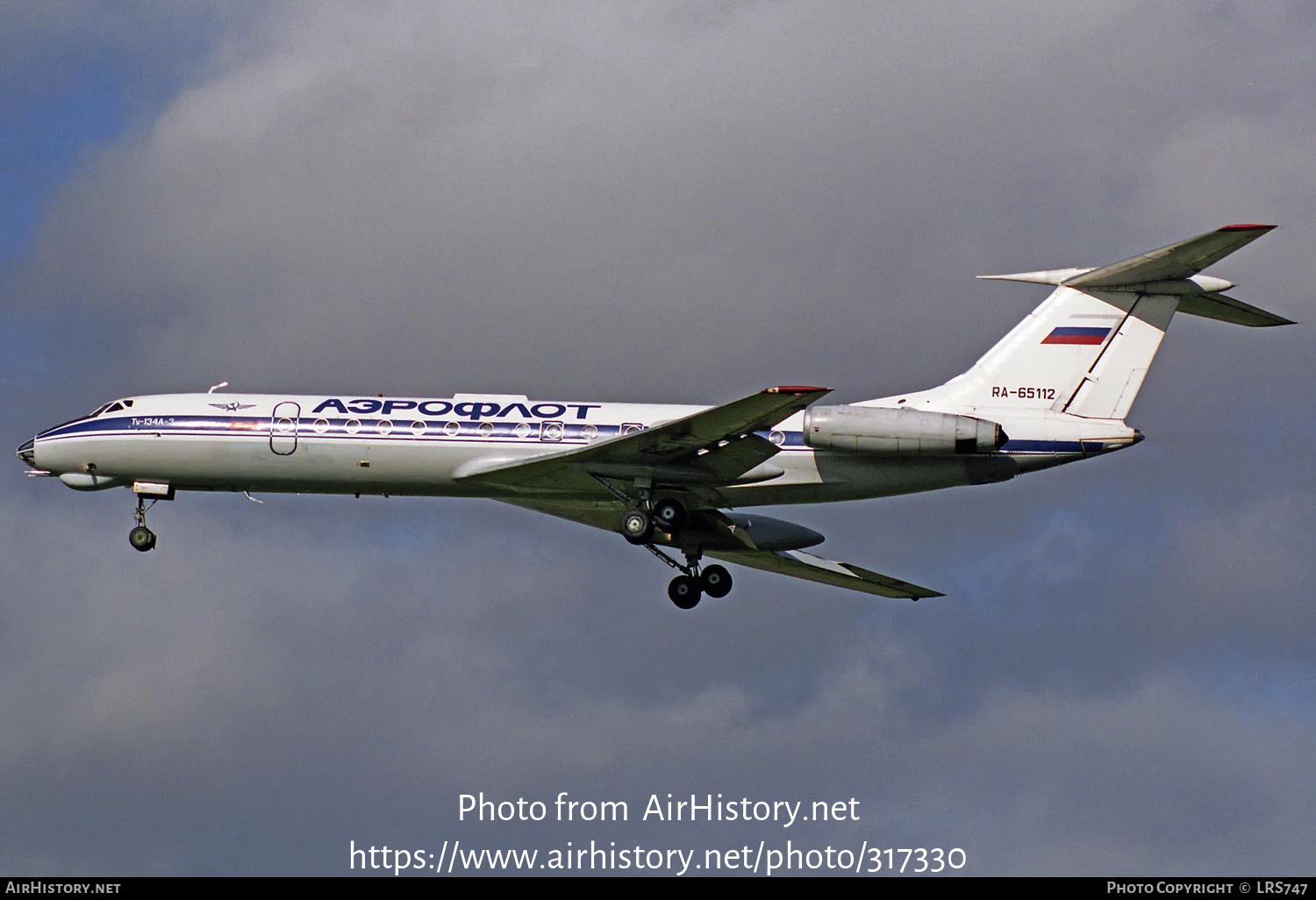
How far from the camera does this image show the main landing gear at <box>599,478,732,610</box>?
38.9 m

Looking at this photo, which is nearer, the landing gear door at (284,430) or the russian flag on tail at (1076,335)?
the russian flag on tail at (1076,335)

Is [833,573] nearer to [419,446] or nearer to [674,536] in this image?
[674,536]

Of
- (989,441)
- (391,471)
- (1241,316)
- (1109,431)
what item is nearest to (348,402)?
(391,471)

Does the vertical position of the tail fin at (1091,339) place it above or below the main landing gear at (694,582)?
above

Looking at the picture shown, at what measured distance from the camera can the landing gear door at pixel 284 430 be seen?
39.4 m

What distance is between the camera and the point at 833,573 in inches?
1747

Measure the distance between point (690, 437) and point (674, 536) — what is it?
432 centimetres

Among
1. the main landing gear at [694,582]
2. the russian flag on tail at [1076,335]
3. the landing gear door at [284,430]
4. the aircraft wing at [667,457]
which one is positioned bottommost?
the main landing gear at [694,582]

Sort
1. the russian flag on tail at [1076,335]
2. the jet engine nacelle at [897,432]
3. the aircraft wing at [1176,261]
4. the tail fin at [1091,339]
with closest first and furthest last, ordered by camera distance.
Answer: the aircraft wing at [1176,261]
the jet engine nacelle at [897,432]
the tail fin at [1091,339]
the russian flag on tail at [1076,335]

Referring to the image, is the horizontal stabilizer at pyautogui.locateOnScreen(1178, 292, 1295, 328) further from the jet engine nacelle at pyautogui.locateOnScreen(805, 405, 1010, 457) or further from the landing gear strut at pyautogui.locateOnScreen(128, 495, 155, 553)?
the landing gear strut at pyautogui.locateOnScreen(128, 495, 155, 553)

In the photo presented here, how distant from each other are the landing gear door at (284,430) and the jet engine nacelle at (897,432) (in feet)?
37.4

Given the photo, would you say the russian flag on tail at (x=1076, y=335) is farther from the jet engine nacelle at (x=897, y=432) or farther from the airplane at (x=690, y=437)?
the jet engine nacelle at (x=897, y=432)

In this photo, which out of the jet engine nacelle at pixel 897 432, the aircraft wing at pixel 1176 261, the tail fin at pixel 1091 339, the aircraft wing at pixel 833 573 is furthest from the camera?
the aircraft wing at pixel 833 573

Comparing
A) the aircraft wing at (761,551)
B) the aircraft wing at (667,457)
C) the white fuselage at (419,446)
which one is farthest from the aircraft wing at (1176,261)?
the aircraft wing at (761,551)
